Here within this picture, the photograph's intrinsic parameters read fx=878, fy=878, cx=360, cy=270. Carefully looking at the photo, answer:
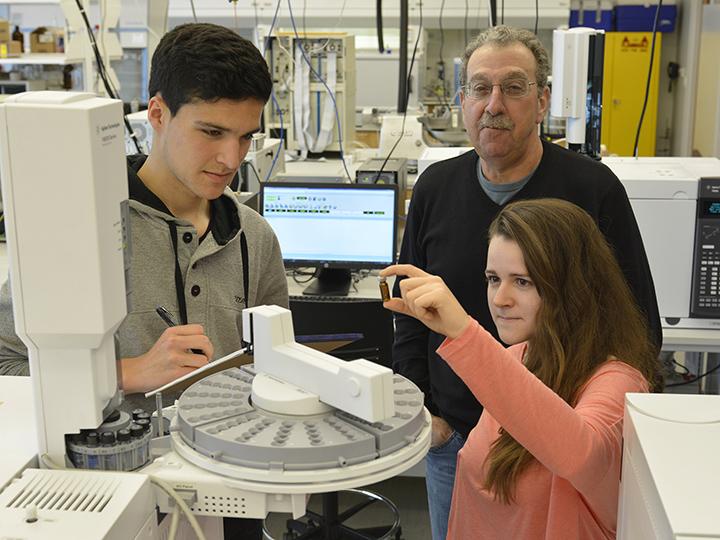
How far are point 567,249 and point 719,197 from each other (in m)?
1.41

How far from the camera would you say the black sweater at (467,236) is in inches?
67.1

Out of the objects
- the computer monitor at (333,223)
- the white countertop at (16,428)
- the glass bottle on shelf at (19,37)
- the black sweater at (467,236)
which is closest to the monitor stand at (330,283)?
the computer monitor at (333,223)

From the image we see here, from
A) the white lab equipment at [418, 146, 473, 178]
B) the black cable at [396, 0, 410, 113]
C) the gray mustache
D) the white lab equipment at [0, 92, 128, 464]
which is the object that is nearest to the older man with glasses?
the gray mustache

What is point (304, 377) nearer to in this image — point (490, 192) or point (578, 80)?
point (490, 192)

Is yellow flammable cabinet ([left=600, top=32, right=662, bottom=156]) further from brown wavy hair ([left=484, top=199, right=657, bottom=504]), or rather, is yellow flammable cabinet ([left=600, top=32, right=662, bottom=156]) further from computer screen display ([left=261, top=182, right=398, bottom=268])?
brown wavy hair ([left=484, top=199, right=657, bottom=504])

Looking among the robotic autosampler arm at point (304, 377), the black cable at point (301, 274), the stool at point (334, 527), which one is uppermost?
the robotic autosampler arm at point (304, 377)

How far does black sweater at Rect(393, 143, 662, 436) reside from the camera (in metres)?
1.70

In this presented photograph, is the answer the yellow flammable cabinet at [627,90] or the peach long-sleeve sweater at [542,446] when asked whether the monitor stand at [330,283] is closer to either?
the peach long-sleeve sweater at [542,446]

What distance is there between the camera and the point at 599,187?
5.58ft

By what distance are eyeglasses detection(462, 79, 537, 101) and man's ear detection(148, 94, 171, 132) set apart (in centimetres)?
70

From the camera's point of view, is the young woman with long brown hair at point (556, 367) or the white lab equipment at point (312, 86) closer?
the young woman with long brown hair at point (556, 367)

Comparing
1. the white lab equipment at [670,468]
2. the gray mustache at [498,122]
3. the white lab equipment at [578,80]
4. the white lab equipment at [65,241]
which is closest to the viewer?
the white lab equipment at [670,468]

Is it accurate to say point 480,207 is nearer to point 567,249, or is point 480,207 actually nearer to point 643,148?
point 567,249

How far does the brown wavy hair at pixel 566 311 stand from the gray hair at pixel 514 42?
49 centimetres
